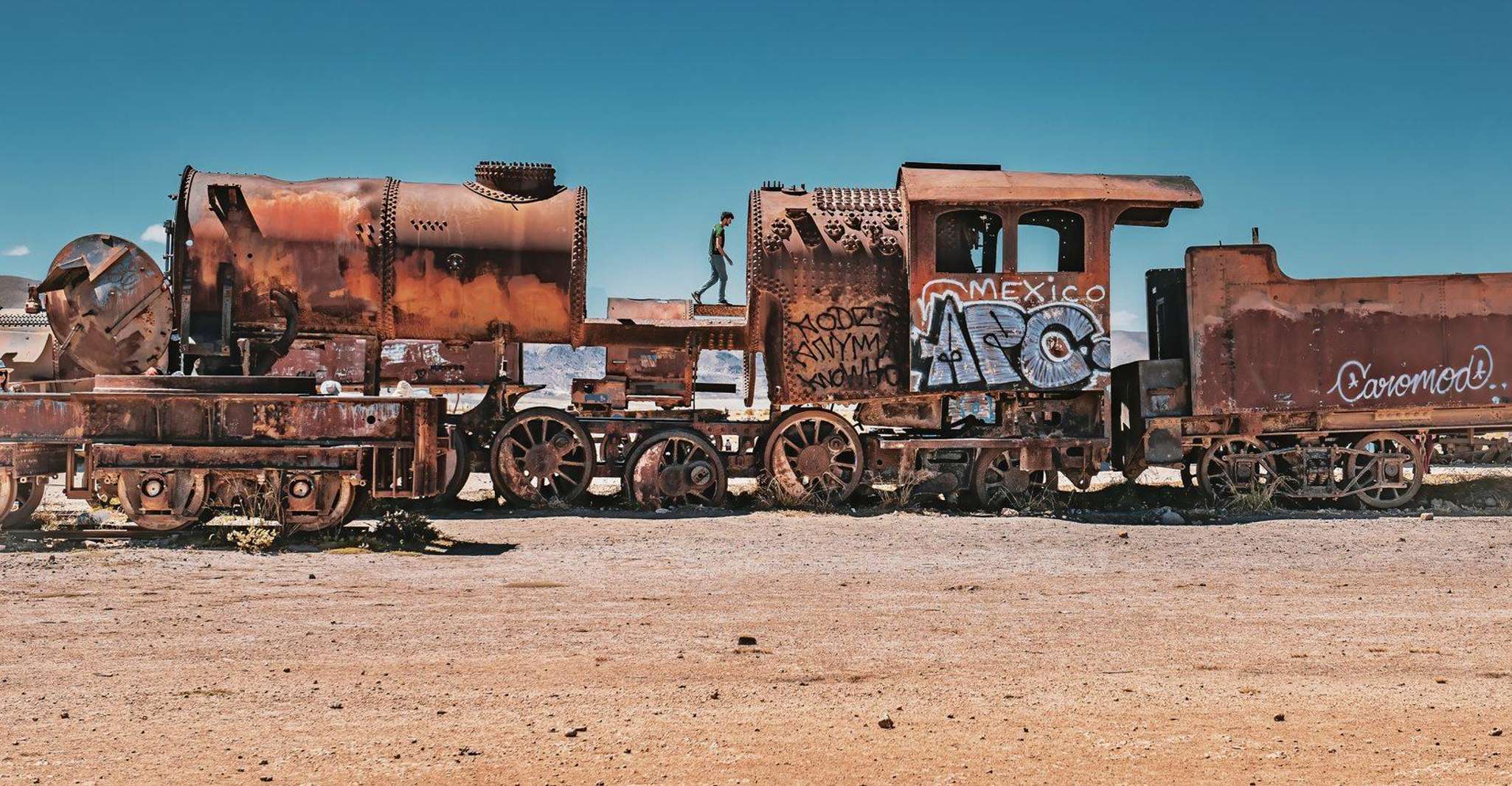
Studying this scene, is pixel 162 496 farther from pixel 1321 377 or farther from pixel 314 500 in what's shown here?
pixel 1321 377

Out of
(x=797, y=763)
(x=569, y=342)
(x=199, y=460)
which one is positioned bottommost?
(x=797, y=763)

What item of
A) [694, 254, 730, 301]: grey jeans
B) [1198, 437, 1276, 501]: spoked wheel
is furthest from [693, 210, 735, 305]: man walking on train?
[1198, 437, 1276, 501]: spoked wheel

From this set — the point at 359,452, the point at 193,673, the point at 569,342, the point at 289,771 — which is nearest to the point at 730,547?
the point at 359,452

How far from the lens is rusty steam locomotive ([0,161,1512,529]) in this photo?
13.1m

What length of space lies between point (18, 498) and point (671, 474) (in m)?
6.65

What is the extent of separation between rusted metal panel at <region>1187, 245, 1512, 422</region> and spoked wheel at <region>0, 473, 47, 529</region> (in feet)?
41.4

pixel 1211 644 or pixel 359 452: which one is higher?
pixel 359 452

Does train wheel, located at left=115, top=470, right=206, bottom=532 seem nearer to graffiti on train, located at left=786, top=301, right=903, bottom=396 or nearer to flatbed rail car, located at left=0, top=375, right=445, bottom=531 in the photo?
flatbed rail car, located at left=0, top=375, right=445, bottom=531

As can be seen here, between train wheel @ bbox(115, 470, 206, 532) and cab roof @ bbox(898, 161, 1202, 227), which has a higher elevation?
cab roof @ bbox(898, 161, 1202, 227)

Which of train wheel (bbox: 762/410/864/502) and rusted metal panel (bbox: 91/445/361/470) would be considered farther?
train wheel (bbox: 762/410/864/502)

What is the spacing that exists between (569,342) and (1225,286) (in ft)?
26.4

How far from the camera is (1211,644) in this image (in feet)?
21.5

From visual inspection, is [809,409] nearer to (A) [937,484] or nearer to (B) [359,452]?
(A) [937,484]

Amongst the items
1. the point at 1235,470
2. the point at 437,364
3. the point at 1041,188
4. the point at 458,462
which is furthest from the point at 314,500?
the point at 1235,470
